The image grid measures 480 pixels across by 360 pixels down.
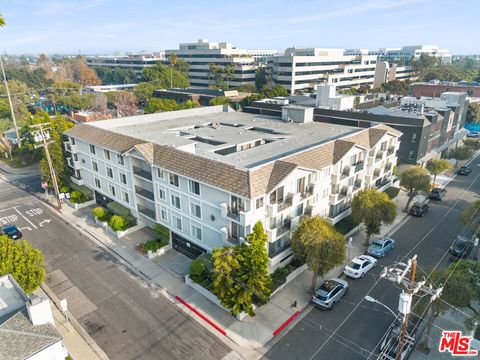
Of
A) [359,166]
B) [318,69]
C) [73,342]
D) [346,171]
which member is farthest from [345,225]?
[318,69]

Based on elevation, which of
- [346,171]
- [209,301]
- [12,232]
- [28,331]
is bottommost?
[209,301]

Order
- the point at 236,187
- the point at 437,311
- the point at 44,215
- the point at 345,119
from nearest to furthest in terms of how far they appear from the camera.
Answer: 1. the point at 437,311
2. the point at 236,187
3. the point at 44,215
4. the point at 345,119

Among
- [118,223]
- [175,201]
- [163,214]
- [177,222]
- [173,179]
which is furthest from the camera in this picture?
[118,223]

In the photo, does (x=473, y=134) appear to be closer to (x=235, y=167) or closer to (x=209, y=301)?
(x=235, y=167)

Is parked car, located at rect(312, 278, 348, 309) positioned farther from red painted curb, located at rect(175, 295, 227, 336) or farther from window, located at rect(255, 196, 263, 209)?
window, located at rect(255, 196, 263, 209)

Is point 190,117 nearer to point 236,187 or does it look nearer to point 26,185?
point 26,185

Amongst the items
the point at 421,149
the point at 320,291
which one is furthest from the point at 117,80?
the point at 320,291
